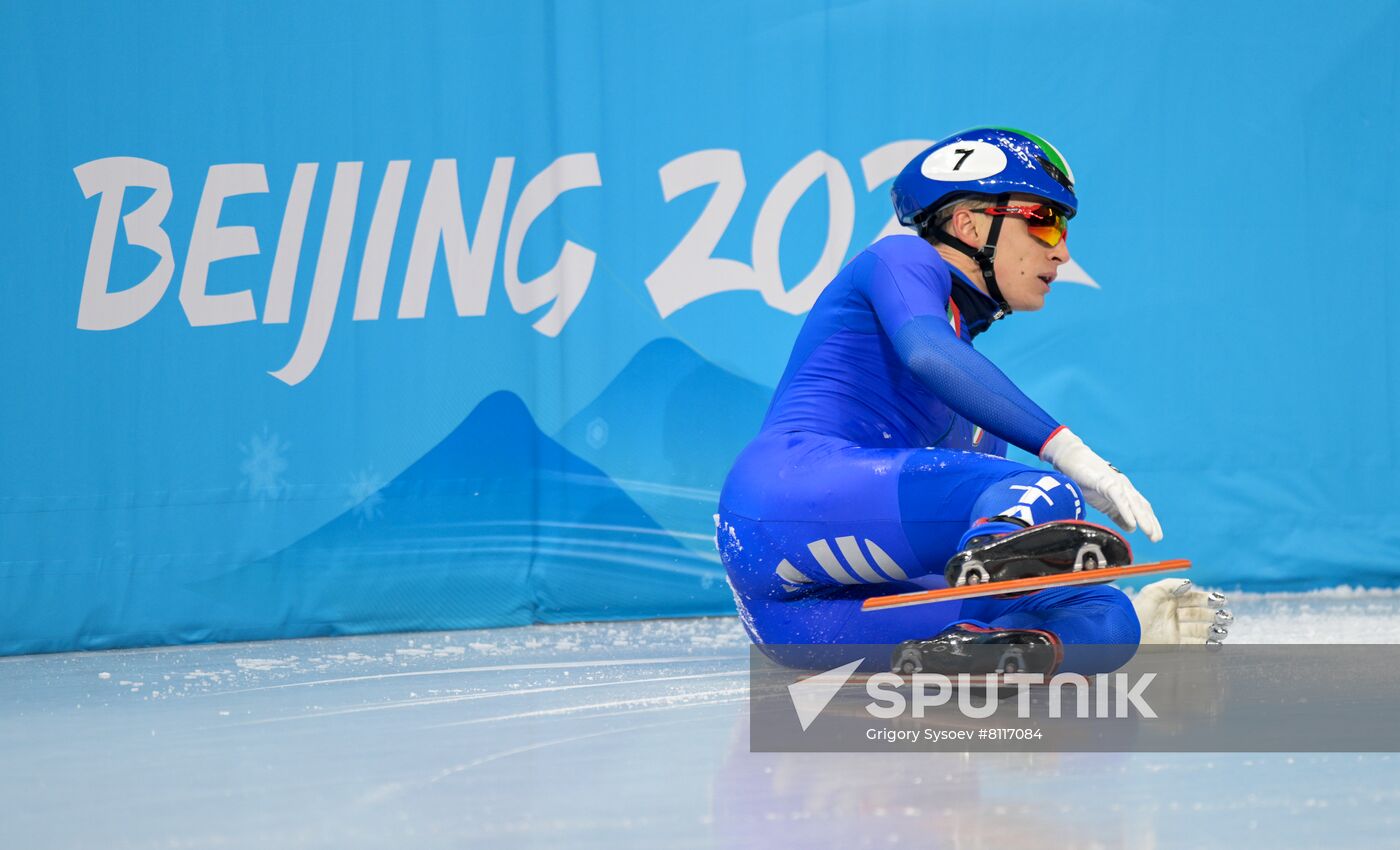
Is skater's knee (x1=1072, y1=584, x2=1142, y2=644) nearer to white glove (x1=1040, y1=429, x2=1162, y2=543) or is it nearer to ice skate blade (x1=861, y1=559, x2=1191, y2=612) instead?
white glove (x1=1040, y1=429, x2=1162, y2=543)

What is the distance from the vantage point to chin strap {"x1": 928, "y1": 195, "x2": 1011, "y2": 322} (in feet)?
8.16

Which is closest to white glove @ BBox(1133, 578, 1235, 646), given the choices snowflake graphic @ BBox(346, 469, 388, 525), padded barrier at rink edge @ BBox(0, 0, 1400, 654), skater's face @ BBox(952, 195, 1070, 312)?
skater's face @ BBox(952, 195, 1070, 312)

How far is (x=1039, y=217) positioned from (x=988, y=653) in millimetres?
800

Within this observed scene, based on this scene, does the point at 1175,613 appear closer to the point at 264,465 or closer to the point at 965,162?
the point at 965,162

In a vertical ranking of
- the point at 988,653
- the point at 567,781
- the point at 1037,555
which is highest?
the point at 1037,555

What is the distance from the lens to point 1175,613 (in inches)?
110

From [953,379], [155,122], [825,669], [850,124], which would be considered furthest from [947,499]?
[155,122]

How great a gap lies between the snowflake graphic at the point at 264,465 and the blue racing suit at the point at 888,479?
148 cm

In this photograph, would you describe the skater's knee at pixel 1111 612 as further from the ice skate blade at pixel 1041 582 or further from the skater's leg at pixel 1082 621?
the ice skate blade at pixel 1041 582

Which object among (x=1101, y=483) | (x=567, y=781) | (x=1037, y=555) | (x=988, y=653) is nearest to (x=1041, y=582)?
(x=1037, y=555)

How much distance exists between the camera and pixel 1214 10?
160 inches

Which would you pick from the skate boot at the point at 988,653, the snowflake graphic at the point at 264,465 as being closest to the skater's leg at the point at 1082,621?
the skate boot at the point at 988,653

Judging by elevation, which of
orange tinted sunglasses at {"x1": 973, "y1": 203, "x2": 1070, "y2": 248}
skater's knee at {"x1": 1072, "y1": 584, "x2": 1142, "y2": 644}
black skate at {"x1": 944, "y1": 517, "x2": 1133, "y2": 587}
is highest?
orange tinted sunglasses at {"x1": 973, "y1": 203, "x2": 1070, "y2": 248}

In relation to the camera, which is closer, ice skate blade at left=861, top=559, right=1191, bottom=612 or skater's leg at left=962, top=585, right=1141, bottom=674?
ice skate blade at left=861, top=559, right=1191, bottom=612
